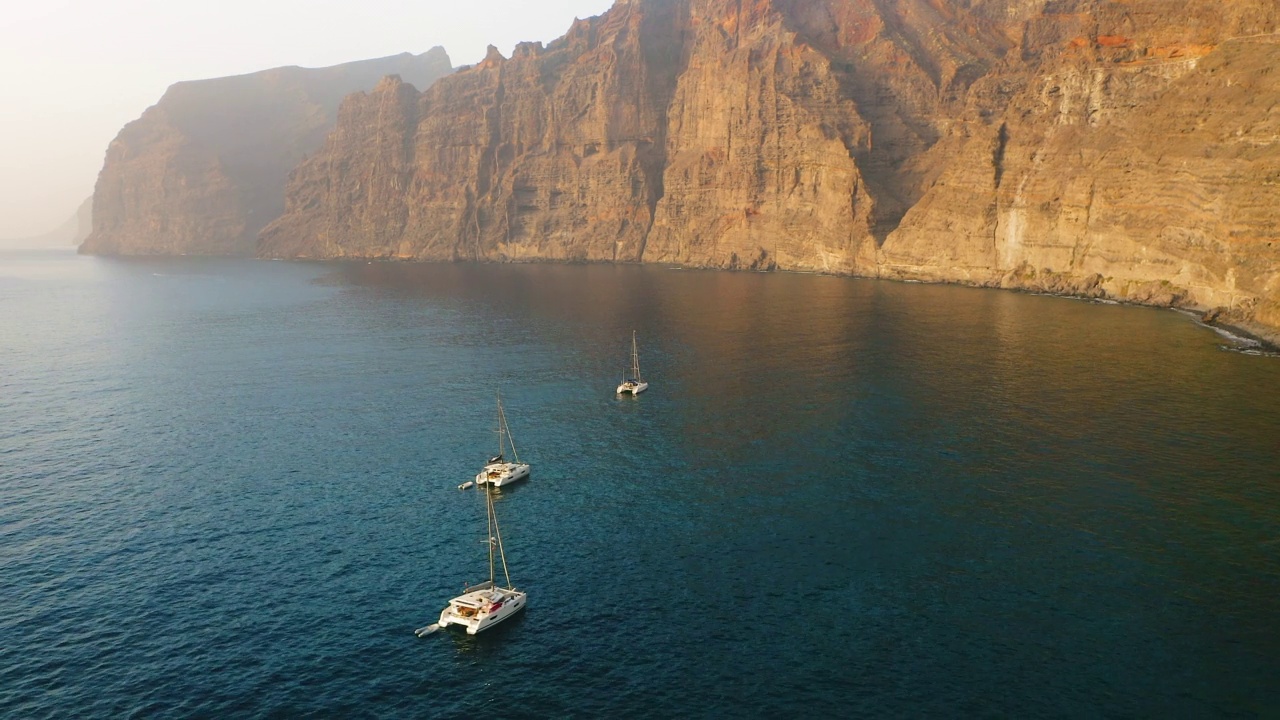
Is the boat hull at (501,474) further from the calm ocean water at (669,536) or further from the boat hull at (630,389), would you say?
the boat hull at (630,389)

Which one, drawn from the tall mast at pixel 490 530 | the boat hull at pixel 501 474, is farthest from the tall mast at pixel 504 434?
the tall mast at pixel 490 530

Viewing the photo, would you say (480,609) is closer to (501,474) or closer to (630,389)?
(501,474)

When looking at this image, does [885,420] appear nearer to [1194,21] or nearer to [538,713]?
[538,713]

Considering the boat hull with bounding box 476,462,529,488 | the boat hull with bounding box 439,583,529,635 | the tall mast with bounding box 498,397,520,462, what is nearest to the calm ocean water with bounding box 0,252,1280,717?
the boat hull with bounding box 439,583,529,635

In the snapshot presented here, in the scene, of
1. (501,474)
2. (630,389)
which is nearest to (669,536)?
(501,474)

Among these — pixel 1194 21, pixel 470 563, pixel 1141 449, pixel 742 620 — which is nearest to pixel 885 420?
pixel 1141 449

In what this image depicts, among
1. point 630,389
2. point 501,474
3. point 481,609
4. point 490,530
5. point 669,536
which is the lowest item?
point 669,536

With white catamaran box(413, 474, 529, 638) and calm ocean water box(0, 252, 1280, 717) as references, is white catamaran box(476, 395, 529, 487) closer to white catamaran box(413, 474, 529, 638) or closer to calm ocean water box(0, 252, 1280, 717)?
calm ocean water box(0, 252, 1280, 717)
